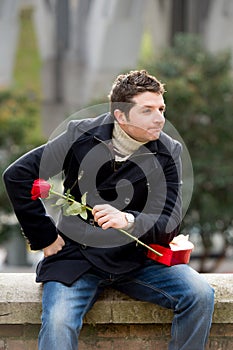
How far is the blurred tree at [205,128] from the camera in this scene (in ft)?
35.9

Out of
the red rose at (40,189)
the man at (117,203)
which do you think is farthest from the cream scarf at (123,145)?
the red rose at (40,189)

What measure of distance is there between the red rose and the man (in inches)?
3.2

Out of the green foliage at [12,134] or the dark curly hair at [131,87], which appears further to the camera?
the green foliage at [12,134]

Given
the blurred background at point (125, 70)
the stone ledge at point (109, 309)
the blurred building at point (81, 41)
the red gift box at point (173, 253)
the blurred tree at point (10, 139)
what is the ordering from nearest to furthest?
the red gift box at point (173, 253)
the stone ledge at point (109, 309)
the blurred background at point (125, 70)
the blurred tree at point (10, 139)
the blurred building at point (81, 41)

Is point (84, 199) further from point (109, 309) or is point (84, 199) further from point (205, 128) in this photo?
point (205, 128)

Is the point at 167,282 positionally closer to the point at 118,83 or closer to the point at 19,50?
the point at 118,83

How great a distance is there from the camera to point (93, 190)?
12.7 ft

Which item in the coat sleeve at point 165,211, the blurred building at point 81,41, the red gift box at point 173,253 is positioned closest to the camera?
the coat sleeve at point 165,211

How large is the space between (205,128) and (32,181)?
764cm

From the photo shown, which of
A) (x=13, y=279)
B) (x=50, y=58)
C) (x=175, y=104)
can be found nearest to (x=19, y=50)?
(x=50, y=58)

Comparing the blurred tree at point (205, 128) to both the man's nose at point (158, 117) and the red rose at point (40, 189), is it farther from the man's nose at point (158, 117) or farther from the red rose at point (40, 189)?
the red rose at point (40, 189)

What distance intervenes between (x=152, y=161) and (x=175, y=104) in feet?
23.8

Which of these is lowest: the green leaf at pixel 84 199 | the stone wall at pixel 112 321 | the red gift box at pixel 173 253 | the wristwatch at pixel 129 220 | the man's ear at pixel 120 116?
the stone wall at pixel 112 321

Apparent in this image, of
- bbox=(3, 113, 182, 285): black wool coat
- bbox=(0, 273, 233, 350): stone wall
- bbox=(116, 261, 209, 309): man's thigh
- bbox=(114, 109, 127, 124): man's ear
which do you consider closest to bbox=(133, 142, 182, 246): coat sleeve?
bbox=(3, 113, 182, 285): black wool coat
